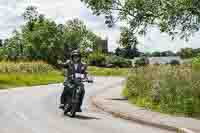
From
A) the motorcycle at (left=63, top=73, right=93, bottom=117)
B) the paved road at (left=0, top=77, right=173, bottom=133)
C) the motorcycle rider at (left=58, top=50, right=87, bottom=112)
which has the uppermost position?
the motorcycle rider at (left=58, top=50, right=87, bottom=112)

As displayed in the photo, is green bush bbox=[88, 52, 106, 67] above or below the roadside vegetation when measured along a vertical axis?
above

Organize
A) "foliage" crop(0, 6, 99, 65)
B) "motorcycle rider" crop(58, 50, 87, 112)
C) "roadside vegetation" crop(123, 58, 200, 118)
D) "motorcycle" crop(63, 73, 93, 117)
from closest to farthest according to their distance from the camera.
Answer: "motorcycle" crop(63, 73, 93, 117)
"motorcycle rider" crop(58, 50, 87, 112)
"roadside vegetation" crop(123, 58, 200, 118)
"foliage" crop(0, 6, 99, 65)

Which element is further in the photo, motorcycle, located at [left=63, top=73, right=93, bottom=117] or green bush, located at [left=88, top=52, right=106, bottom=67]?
green bush, located at [left=88, top=52, right=106, bottom=67]

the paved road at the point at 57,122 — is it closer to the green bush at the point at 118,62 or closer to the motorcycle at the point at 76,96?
the motorcycle at the point at 76,96

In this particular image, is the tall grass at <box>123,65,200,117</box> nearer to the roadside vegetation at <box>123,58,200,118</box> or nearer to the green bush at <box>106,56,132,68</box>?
the roadside vegetation at <box>123,58,200,118</box>

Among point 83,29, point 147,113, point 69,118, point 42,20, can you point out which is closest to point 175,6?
point 147,113

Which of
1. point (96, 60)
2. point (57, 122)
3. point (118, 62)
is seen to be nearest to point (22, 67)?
point (57, 122)

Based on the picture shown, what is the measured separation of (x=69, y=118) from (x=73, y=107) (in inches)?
17.2

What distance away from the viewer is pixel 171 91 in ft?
67.1

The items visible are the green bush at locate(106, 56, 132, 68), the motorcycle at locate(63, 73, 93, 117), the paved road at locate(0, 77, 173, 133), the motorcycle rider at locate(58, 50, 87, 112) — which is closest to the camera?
the paved road at locate(0, 77, 173, 133)

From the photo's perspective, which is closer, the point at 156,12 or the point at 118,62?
the point at 156,12

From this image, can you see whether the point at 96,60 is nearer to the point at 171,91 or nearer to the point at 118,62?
the point at 118,62

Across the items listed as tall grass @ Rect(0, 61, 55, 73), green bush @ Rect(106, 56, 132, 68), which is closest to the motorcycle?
tall grass @ Rect(0, 61, 55, 73)

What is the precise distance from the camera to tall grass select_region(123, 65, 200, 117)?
61.9ft
